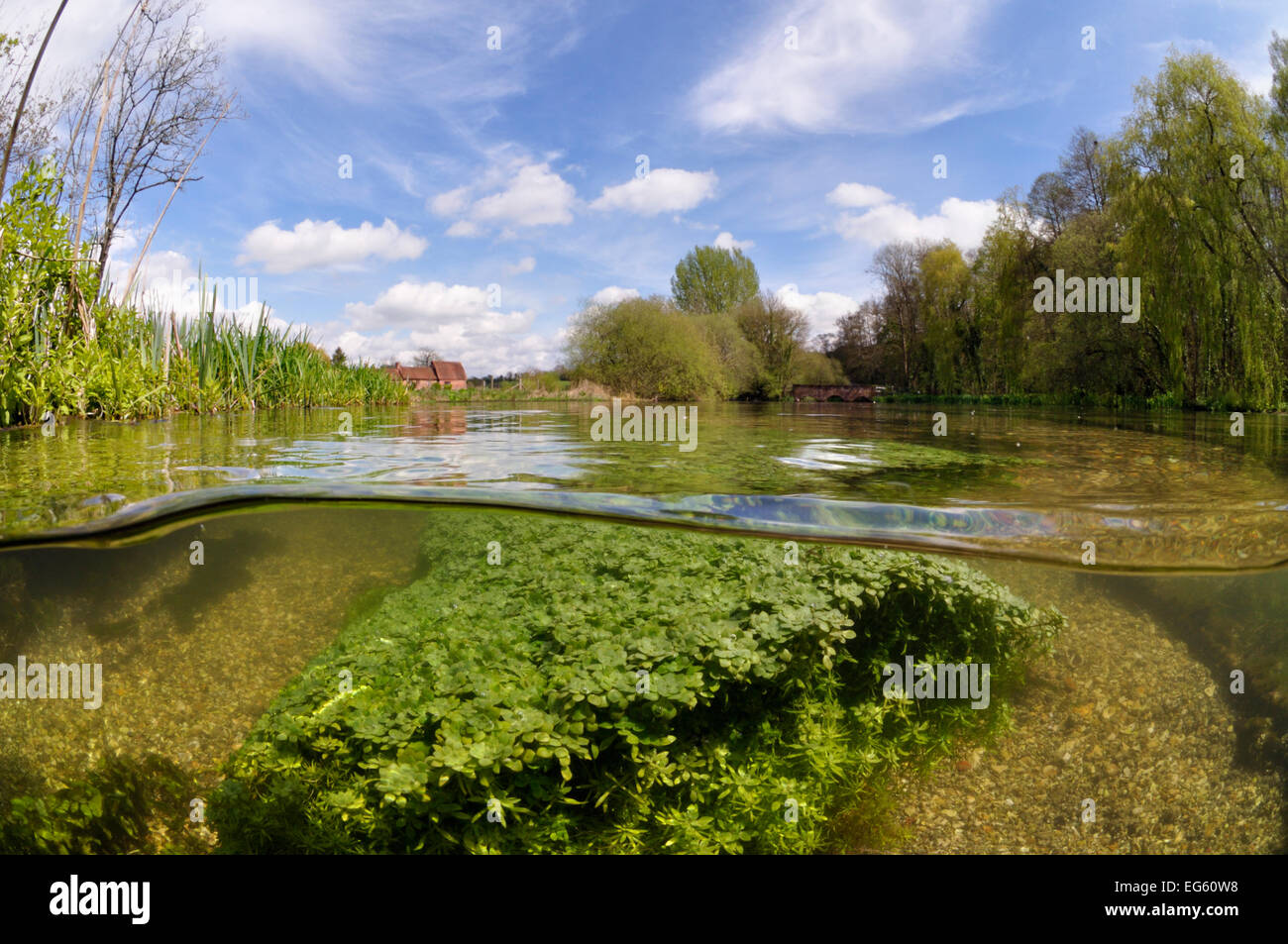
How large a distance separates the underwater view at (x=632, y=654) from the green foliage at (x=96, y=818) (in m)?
0.02

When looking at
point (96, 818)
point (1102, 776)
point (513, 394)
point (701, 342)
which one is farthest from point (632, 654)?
point (701, 342)

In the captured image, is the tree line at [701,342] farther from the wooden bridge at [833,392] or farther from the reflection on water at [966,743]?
the reflection on water at [966,743]

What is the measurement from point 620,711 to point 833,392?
A: 148 feet

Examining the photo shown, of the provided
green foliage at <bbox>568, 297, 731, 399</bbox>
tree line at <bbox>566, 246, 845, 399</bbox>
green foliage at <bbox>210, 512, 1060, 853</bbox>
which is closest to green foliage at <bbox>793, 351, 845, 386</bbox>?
tree line at <bbox>566, 246, 845, 399</bbox>

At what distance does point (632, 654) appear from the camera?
319 centimetres

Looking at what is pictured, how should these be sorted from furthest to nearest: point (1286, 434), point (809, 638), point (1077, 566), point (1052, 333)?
point (1052, 333) < point (1286, 434) < point (1077, 566) < point (809, 638)

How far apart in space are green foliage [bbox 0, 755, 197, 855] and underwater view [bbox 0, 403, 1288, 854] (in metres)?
0.02

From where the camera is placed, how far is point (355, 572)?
5633mm

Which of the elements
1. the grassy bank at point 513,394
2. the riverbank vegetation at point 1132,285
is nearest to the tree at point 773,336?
the riverbank vegetation at point 1132,285

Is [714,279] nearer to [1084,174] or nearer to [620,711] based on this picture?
[1084,174]

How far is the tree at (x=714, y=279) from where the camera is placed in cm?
5972
